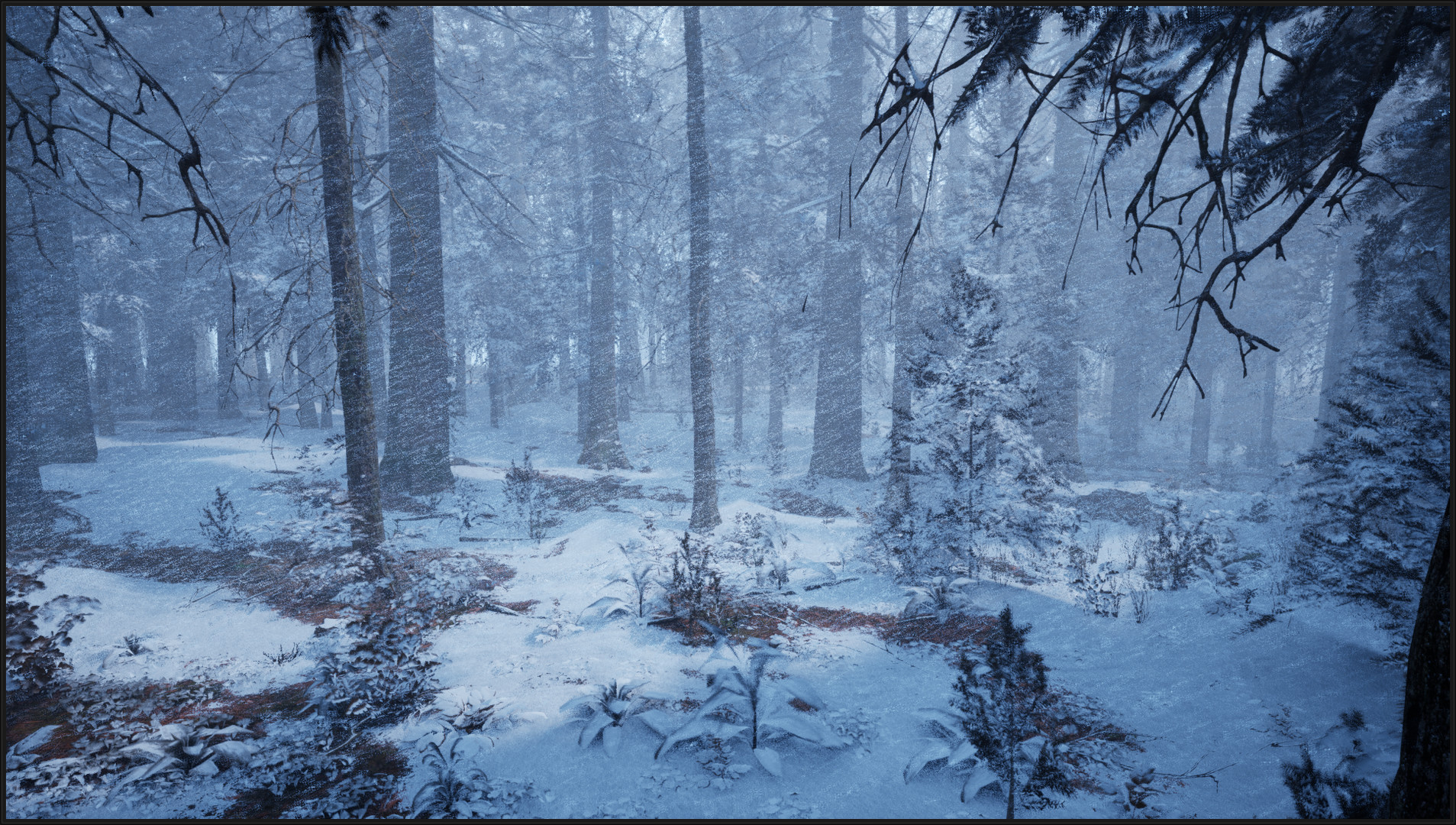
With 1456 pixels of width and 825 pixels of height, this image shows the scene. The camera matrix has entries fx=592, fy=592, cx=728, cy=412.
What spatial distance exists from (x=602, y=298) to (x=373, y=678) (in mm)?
13541

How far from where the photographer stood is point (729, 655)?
193 inches

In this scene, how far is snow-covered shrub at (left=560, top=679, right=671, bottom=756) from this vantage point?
399 centimetres

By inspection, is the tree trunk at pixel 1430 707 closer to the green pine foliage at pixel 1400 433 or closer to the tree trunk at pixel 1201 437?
the green pine foliage at pixel 1400 433

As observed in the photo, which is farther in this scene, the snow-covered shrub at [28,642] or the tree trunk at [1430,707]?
the snow-covered shrub at [28,642]

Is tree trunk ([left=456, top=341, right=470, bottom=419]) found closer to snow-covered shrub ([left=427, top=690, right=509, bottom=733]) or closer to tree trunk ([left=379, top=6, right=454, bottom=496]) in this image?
tree trunk ([left=379, top=6, right=454, bottom=496])

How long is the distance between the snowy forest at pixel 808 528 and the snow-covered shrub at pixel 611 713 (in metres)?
0.06

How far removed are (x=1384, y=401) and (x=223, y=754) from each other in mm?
9087

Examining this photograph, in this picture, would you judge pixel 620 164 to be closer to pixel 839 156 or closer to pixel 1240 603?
pixel 839 156

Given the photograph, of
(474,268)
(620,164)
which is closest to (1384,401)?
(620,164)

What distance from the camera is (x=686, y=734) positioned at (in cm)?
385

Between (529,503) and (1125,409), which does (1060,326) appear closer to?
(1125,409)

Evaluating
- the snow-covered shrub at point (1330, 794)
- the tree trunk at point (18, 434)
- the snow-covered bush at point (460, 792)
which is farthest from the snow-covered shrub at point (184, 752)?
the tree trunk at point (18, 434)


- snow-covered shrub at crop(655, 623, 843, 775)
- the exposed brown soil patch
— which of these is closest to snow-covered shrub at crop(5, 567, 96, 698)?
the exposed brown soil patch

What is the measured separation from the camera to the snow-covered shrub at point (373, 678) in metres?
4.28
